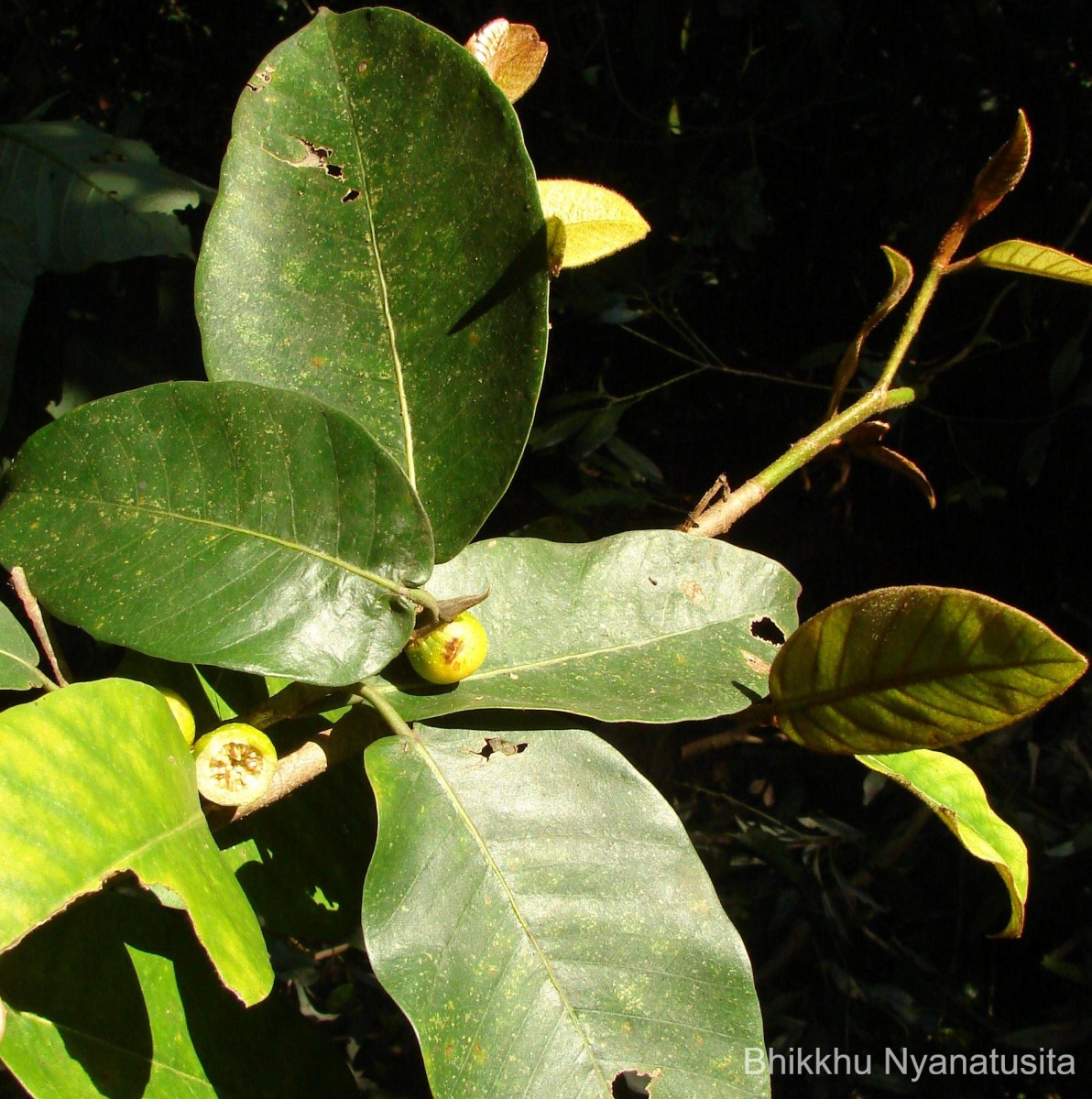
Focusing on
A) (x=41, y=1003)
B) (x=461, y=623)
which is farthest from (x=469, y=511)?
(x=41, y=1003)

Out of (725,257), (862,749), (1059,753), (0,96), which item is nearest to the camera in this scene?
(862,749)

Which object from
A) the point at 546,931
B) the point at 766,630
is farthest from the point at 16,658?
the point at 766,630

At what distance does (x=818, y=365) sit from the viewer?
82.4 inches

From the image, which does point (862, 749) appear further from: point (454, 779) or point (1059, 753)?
point (1059, 753)

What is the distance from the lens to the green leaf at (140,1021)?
638mm

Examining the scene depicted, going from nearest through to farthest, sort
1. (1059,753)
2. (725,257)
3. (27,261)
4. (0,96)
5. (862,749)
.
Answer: (862,749)
(27,261)
(1059,753)
(0,96)
(725,257)

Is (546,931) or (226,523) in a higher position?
(226,523)

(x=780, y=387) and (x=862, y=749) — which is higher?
→ (x=862, y=749)

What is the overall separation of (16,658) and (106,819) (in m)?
0.22

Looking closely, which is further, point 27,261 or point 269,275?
point 27,261

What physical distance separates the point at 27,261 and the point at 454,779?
42.8 inches

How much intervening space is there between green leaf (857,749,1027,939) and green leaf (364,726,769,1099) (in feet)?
0.59

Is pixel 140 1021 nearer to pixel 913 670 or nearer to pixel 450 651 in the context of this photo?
pixel 450 651

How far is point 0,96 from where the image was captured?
6.99 ft
